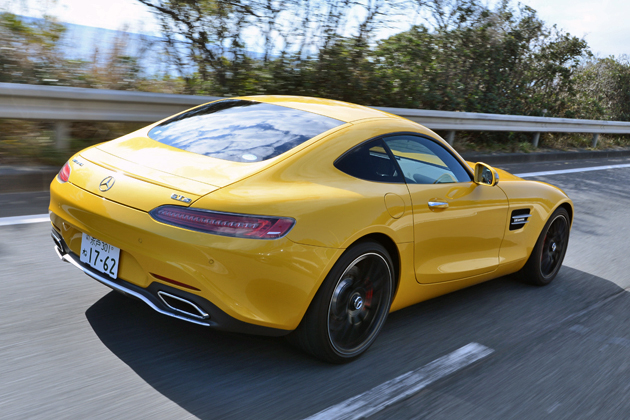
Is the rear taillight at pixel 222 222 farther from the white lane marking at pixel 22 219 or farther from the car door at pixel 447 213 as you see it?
the white lane marking at pixel 22 219

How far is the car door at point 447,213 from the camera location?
362cm

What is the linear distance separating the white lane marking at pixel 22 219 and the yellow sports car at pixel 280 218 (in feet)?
6.24

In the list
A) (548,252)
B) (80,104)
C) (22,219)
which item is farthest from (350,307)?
(80,104)

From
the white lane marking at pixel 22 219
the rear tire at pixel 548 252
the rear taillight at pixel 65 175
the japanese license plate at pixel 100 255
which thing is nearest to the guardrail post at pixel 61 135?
the white lane marking at pixel 22 219

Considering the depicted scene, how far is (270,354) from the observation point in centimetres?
328

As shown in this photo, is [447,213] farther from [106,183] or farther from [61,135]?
[61,135]

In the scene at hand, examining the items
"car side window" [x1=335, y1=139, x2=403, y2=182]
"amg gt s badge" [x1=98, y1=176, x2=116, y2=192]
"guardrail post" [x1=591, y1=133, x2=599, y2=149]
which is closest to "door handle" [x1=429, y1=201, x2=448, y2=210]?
"car side window" [x1=335, y1=139, x2=403, y2=182]

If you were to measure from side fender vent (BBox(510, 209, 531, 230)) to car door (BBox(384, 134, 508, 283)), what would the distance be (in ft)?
0.48

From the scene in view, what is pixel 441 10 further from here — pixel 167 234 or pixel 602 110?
pixel 167 234

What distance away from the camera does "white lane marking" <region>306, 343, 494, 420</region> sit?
2.78 m

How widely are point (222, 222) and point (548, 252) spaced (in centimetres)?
351

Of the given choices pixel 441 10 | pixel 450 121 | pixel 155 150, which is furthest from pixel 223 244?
pixel 441 10

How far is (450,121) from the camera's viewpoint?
11789mm

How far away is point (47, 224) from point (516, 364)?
3.82m
